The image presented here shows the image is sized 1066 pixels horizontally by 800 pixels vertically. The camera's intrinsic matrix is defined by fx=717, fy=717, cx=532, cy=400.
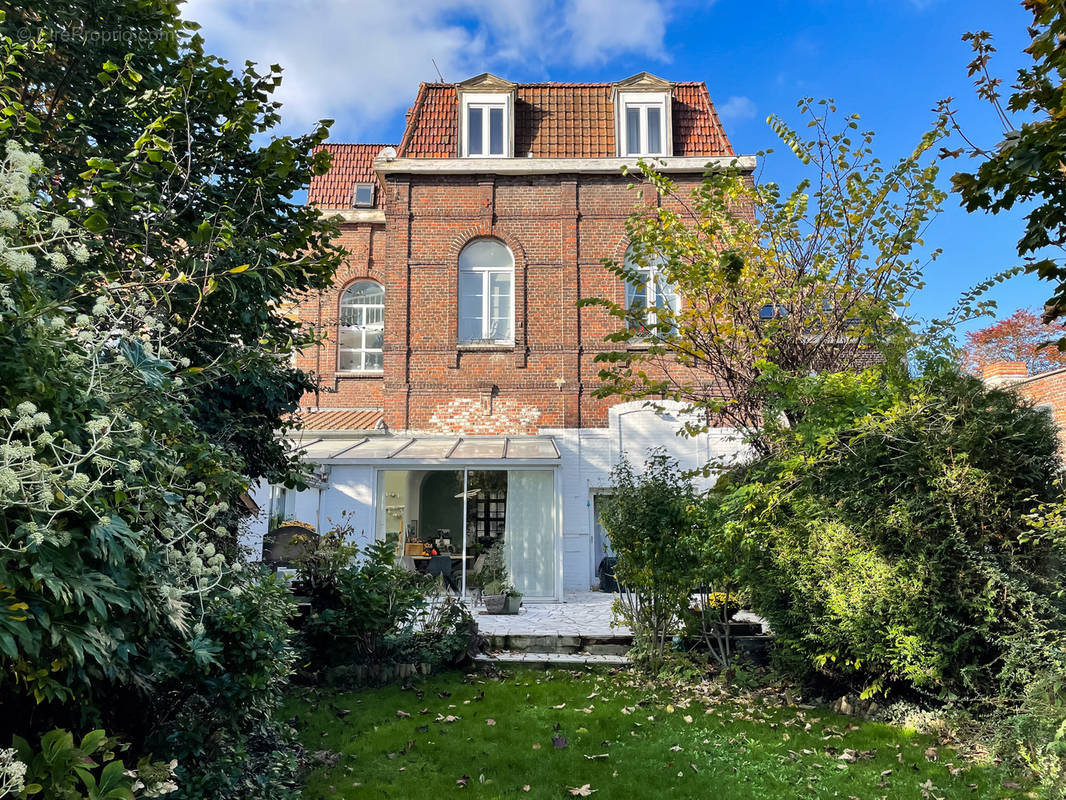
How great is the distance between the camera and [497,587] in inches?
524

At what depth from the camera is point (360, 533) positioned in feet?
46.9

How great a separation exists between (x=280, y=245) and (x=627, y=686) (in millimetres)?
5538

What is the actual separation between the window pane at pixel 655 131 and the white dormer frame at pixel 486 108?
10.3 ft

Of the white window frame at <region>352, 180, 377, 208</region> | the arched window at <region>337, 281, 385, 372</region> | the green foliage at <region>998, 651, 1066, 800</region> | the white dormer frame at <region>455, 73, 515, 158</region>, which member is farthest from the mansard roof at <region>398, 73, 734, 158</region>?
the green foliage at <region>998, 651, 1066, 800</region>

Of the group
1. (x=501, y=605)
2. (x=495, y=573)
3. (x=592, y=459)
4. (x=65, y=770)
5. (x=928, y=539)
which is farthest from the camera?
(x=592, y=459)

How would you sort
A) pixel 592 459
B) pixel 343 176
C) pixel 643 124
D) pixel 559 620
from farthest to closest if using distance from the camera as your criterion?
pixel 343 176
pixel 643 124
pixel 592 459
pixel 559 620

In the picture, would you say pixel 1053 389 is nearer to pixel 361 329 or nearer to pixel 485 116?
pixel 485 116

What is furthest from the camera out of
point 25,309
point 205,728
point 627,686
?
point 627,686

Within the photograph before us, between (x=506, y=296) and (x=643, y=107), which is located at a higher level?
(x=643, y=107)

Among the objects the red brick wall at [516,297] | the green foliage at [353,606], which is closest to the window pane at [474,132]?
the red brick wall at [516,297]

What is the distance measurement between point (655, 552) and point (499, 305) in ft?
30.4

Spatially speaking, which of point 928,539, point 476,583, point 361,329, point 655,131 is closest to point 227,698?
point 928,539

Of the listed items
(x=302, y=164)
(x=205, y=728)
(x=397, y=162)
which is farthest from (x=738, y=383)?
(x=397, y=162)

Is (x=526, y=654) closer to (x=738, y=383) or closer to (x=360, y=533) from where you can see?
(x=738, y=383)
